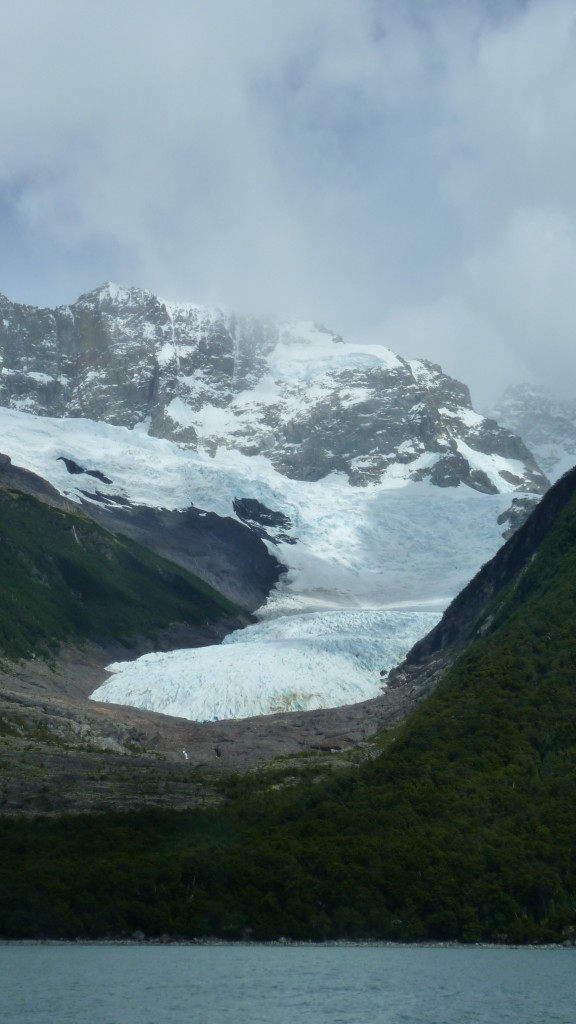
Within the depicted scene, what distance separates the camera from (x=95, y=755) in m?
95.9

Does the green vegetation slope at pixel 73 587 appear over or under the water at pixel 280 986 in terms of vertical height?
over

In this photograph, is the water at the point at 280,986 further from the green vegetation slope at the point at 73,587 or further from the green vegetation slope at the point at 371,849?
the green vegetation slope at the point at 73,587

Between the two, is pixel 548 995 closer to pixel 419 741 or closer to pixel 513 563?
pixel 419 741

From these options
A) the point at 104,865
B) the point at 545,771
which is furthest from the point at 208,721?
the point at 104,865

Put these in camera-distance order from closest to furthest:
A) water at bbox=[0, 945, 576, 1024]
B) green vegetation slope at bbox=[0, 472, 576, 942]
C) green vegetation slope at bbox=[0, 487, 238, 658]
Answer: water at bbox=[0, 945, 576, 1024] → green vegetation slope at bbox=[0, 472, 576, 942] → green vegetation slope at bbox=[0, 487, 238, 658]

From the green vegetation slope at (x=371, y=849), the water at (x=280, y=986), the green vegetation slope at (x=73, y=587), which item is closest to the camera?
the water at (x=280, y=986)

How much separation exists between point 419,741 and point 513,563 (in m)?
48.7

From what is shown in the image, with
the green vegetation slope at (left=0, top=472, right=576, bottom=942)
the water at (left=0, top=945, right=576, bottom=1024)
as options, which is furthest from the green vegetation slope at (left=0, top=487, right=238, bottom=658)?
the water at (left=0, top=945, right=576, bottom=1024)

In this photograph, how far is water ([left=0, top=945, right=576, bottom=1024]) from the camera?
44.2m

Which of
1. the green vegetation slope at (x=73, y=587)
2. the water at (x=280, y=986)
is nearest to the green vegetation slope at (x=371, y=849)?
the water at (x=280, y=986)

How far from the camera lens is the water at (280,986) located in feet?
145

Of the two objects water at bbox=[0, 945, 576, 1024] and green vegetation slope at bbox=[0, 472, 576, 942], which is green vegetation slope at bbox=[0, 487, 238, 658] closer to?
green vegetation slope at bbox=[0, 472, 576, 942]

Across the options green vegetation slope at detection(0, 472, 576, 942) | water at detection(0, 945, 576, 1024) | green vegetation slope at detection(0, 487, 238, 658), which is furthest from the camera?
green vegetation slope at detection(0, 487, 238, 658)

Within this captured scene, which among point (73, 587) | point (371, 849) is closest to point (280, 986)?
point (371, 849)
